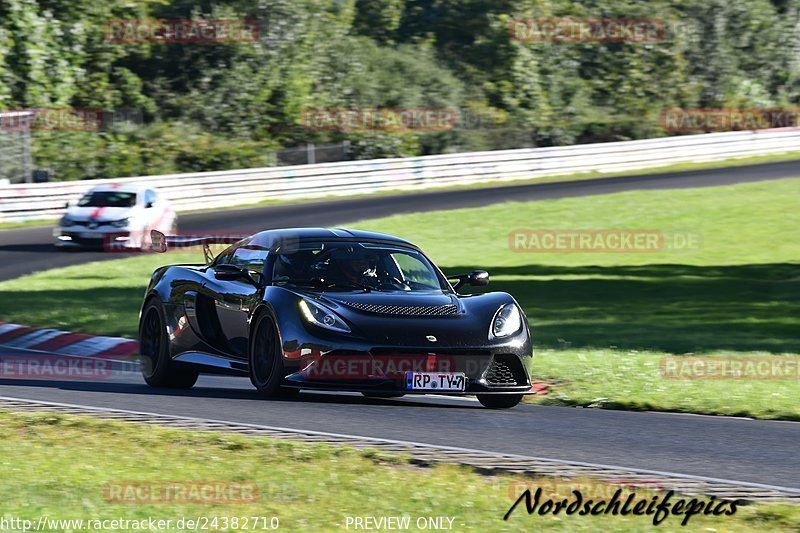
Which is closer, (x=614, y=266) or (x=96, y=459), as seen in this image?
(x=96, y=459)

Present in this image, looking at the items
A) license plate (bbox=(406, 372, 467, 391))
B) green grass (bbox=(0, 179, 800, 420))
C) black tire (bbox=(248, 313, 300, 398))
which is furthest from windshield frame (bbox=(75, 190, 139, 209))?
license plate (bbox=(406, 372, 467, 391))

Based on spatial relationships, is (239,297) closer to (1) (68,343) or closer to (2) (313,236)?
(2) (313,236)

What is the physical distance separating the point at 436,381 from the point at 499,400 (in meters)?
1.01

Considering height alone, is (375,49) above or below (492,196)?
above

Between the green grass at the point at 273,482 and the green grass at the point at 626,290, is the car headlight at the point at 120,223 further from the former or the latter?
the green grass at the point at 273,482

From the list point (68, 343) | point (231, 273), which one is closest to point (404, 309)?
point (231, 273)

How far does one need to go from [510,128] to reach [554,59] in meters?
9.14

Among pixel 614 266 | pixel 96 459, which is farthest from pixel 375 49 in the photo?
pixel 96 459

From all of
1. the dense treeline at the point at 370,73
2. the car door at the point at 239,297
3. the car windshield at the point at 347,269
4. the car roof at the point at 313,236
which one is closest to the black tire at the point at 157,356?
the car door at the point at 239,297

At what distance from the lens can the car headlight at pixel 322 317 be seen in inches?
375

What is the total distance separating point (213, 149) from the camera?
40.1 meters

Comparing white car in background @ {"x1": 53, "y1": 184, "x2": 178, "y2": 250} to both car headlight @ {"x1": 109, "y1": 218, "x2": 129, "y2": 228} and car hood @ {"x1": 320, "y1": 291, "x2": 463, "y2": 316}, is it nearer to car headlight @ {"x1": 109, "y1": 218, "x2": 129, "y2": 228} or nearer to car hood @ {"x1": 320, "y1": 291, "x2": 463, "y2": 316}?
car headlight @ {"x1": 109, "y1": 218, "x2": 129, "y2": 228}

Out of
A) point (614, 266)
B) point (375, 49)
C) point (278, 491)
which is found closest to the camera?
point (278, 491)

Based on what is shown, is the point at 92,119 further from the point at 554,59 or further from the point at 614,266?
the point at 614,266
